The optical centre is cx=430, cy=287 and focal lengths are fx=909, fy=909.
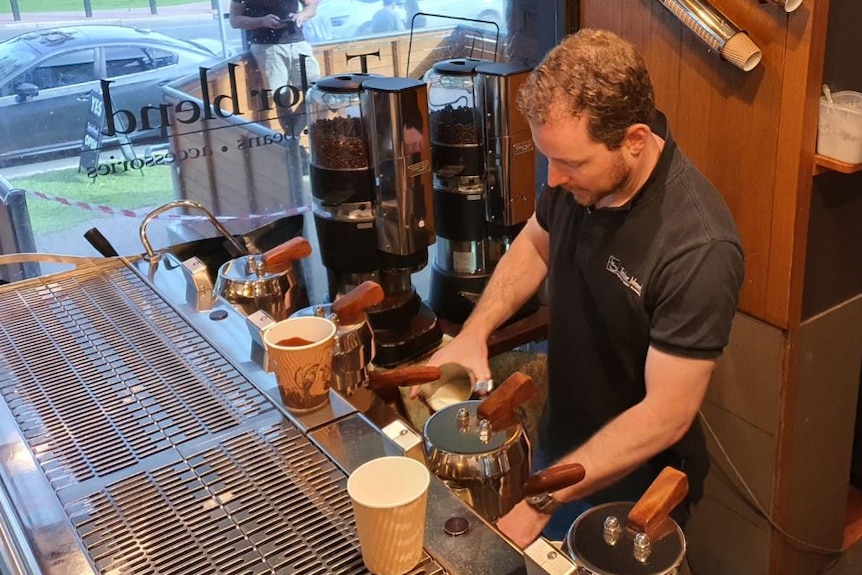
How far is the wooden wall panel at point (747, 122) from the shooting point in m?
1.72

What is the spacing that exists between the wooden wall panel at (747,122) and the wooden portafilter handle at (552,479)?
1004mm

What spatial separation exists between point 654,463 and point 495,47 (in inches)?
50.7

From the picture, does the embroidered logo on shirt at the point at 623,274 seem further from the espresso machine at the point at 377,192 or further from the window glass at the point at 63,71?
the window glass at the point at 63,71

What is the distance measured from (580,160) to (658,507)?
616 mm

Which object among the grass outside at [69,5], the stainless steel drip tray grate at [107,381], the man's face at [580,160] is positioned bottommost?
the stainless steel drip tray grate at [107,381]

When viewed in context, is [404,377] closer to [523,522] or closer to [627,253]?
[523,522]

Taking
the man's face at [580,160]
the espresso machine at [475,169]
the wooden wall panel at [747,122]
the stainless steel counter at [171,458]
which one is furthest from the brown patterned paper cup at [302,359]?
the wooden wall panel at [747,122]

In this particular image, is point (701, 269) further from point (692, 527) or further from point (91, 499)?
point (692, 527)

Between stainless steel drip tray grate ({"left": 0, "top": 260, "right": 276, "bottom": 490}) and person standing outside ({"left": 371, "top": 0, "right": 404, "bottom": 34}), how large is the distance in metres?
1.05

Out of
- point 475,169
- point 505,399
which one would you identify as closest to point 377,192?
point 475,169

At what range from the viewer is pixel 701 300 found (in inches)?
52.1

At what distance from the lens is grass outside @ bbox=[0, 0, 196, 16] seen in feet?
6.28

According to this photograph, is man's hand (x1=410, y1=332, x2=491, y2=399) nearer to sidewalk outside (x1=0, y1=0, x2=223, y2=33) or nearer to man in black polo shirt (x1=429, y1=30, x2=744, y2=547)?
man in black polo shirt (x1=429, y1=30, x2=744, y2=547)

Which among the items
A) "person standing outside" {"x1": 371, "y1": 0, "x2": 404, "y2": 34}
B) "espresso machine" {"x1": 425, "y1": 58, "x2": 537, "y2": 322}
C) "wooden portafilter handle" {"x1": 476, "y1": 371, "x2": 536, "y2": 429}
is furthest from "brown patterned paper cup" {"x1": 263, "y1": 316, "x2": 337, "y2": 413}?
"person standing outside" {"x1": 371, "y1": 0, "x2": 404, "y2": 34}
